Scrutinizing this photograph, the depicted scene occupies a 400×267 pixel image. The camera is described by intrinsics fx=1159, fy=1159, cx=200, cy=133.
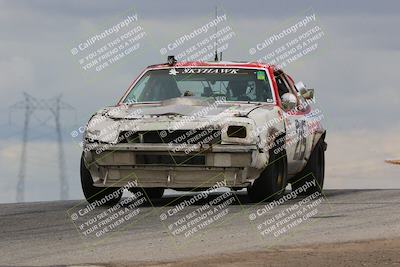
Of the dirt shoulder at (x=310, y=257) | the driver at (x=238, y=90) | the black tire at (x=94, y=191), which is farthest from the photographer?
the driver at (x=238, y=90)

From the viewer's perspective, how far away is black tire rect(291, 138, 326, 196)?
1667cm

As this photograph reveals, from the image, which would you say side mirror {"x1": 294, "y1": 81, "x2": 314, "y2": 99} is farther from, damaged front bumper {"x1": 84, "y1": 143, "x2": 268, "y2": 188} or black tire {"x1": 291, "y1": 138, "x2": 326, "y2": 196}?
damaged front bumper {"x1": 84, "y1": 143, "x2": 268, "y2": 188}

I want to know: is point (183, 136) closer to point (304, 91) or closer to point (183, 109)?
point (183, 109)

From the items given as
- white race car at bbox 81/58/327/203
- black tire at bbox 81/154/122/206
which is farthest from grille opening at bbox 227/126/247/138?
black tire at bbox 81/154/122/206

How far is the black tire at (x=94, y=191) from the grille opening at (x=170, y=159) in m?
0.94

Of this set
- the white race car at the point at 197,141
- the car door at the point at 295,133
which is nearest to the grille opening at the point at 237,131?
the white race car at the point at 197,141

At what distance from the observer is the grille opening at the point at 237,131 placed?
1366cm

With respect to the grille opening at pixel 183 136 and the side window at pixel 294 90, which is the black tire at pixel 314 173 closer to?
the side window at pixel 294 90

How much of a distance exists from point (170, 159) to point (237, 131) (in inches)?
33.9

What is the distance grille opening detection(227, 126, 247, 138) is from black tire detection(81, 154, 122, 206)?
193 cm

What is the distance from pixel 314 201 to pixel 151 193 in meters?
2.53

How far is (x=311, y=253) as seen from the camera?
9.57 metres

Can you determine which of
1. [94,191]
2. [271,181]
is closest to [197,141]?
[271,181]

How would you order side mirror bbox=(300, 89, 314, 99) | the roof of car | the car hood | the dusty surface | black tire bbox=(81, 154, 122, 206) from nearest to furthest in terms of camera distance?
1. the dusty surface
2. the car hood
3. black tire bbox=(81, 154, 122, 206)
4. the roof of car
5. side mirror bbox=(300, 89, 314, 99)
